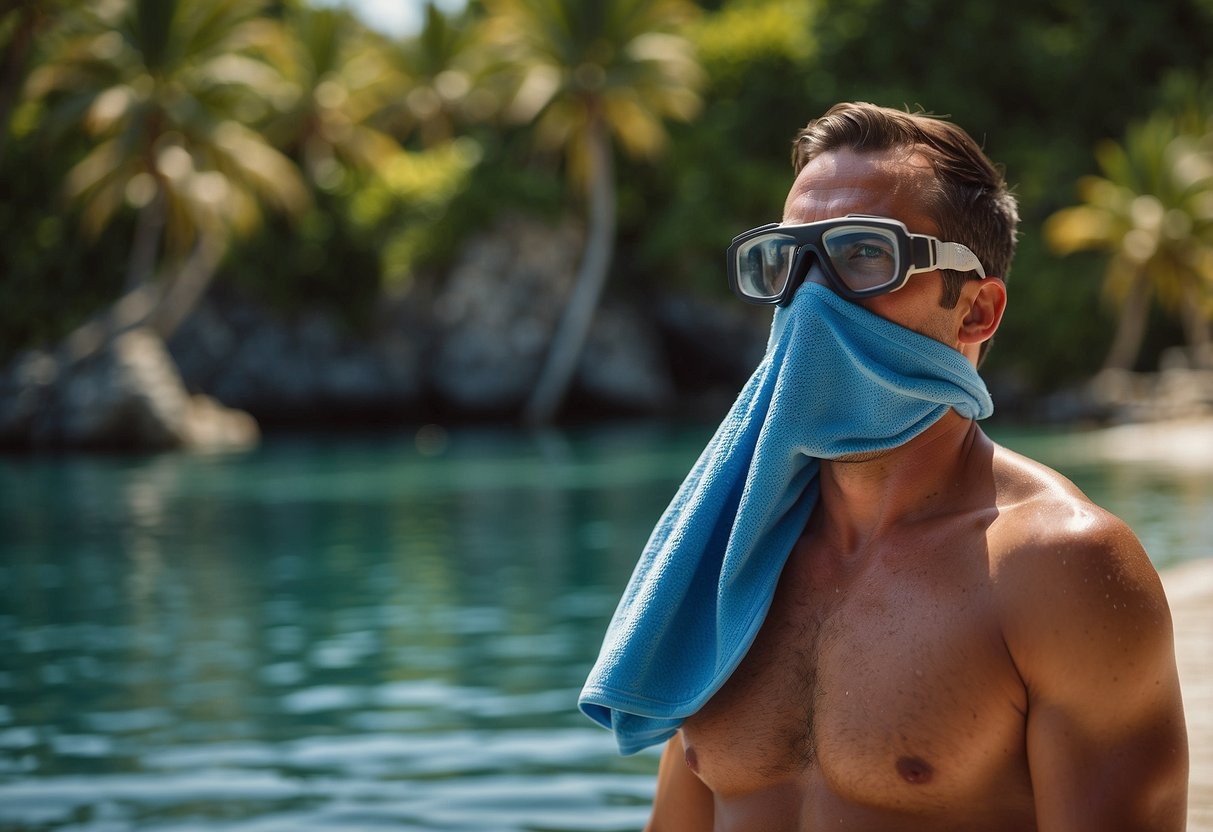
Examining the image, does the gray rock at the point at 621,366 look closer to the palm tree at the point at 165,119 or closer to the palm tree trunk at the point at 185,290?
the palm tree at the point at 165,119

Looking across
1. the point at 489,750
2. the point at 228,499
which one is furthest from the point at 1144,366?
the point at 489,750

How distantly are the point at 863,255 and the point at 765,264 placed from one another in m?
0.17

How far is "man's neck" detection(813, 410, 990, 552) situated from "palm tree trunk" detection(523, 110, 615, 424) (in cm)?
3242

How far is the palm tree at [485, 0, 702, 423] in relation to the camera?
3294 cm

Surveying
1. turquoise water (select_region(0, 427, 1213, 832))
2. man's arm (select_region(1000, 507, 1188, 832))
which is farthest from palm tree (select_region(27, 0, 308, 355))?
man's arm (select_region(1000, 507, 1188, 832))

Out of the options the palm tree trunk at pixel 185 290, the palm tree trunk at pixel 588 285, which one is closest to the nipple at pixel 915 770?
the palm tree trunk at pixel 185 290

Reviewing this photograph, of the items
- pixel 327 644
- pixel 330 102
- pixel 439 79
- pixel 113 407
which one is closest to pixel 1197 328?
pixel 439 79

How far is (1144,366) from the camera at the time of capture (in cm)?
3456

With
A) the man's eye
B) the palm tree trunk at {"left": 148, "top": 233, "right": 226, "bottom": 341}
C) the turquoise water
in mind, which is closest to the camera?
the man's eye

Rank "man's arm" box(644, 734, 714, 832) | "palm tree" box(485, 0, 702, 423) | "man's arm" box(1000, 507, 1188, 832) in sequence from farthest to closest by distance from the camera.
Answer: "palm tree" box(485, 0, 702, 423) < "man's arm" box(644, 734, 714, 832) < "man's arm" box(1000, 507, 1188, 832)

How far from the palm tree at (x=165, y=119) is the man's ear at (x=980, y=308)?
27876mm

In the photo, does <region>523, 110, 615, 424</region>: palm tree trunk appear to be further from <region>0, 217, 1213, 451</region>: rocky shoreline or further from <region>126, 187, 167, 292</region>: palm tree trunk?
<region>126, 187, 167, 292</region>: palm tree trunk

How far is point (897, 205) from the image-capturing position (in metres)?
1.72

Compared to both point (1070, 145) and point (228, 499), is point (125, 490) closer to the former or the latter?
point (228, 499)
